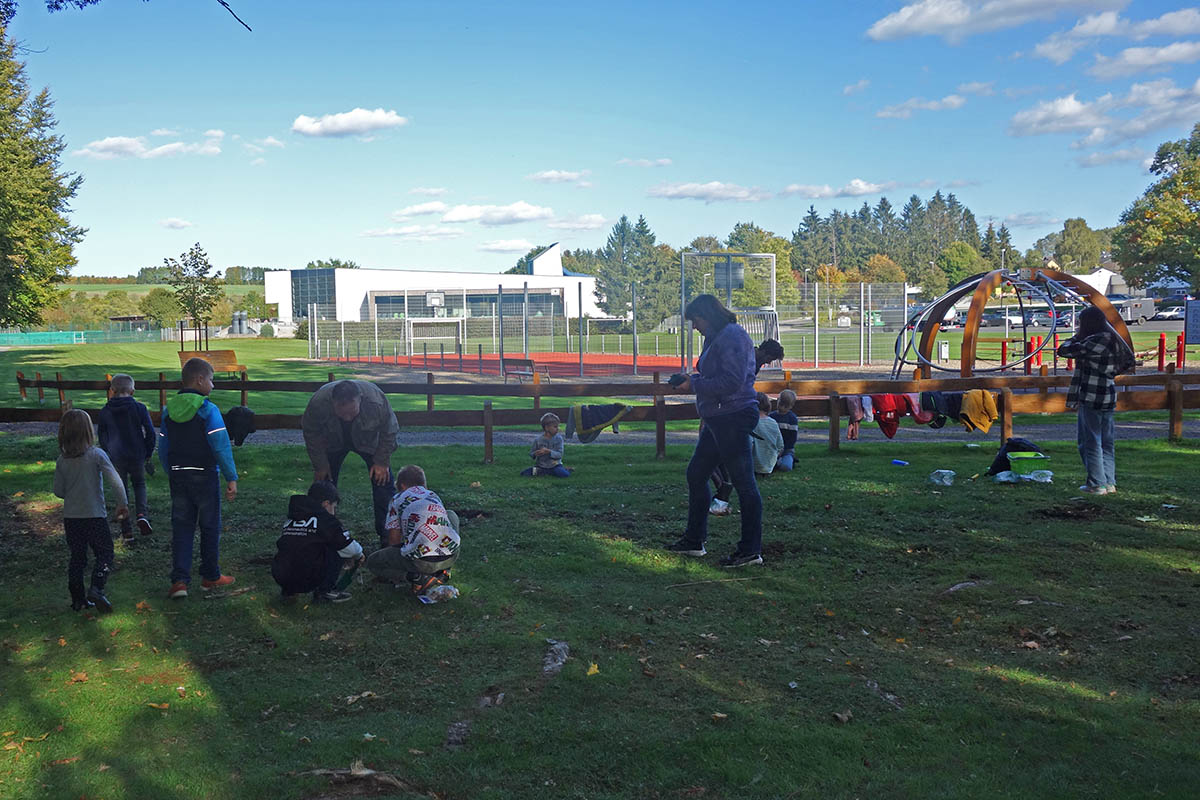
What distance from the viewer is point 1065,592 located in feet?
21.4

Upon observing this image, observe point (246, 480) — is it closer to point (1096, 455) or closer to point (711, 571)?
point (711, 571)

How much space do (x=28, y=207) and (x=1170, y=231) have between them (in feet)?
162

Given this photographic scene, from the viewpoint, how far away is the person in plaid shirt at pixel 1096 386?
927 cm

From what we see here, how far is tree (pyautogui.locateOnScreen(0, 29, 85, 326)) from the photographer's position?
107 feet

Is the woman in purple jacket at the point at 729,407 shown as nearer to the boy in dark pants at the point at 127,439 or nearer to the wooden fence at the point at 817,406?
the wooden fence at the point at 817,406

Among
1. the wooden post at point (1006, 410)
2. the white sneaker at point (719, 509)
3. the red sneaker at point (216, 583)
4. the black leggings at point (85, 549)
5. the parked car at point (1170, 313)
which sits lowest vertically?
the red sneaker at point (216, 583)

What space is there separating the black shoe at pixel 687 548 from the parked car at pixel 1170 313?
62.8 m

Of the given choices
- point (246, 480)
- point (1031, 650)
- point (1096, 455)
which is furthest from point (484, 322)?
point (1031, 650)

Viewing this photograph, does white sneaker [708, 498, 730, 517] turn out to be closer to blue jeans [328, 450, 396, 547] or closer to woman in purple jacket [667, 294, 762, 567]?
woman in purple jacket [667, 294, 762, 567]

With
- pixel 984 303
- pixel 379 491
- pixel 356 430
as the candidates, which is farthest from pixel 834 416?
pixel 984 303

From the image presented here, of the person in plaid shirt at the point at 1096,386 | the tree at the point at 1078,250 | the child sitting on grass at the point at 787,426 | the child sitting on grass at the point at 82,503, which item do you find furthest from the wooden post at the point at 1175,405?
the tree at the point at 1078,250

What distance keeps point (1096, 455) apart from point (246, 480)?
938 centimetres

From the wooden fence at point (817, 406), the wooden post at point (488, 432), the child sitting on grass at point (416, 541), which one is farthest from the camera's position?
the wooden post at point (488, 432)

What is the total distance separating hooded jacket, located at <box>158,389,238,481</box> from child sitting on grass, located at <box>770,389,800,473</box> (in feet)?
21.8
